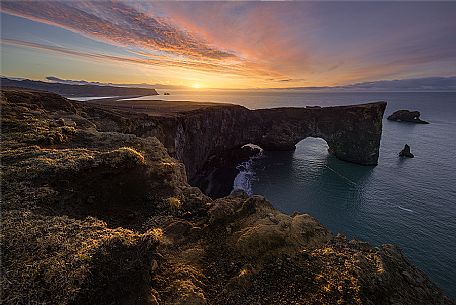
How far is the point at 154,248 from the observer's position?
8.98m

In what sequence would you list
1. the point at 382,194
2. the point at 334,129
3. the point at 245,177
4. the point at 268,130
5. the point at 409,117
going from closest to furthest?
the point at 382,194, the point at 245,177, the point at 334,129, the point at 268,130, the point at 409,117

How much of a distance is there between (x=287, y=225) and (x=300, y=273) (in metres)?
2.65

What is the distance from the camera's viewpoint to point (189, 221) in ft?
40.8

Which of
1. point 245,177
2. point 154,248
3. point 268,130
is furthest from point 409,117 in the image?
point 154,248

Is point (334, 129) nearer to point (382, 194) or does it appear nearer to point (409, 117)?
point (382, 194)

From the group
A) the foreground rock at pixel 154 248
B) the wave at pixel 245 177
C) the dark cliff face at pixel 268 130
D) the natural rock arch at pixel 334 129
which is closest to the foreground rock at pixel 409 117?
the natural rock arch at pixel 334 129

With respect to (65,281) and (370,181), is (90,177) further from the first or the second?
(370,181)

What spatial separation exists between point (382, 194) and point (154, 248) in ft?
158

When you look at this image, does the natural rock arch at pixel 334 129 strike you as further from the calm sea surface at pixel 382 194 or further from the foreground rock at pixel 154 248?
the foreground rock at pixel 154 248

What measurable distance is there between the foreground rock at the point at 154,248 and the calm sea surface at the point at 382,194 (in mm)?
24652

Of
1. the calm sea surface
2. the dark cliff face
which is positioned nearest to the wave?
the calm sea surface

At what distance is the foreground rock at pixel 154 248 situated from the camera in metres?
7.09

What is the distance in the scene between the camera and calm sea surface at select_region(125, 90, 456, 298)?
30.0m

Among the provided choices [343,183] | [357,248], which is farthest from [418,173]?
[357,248]
